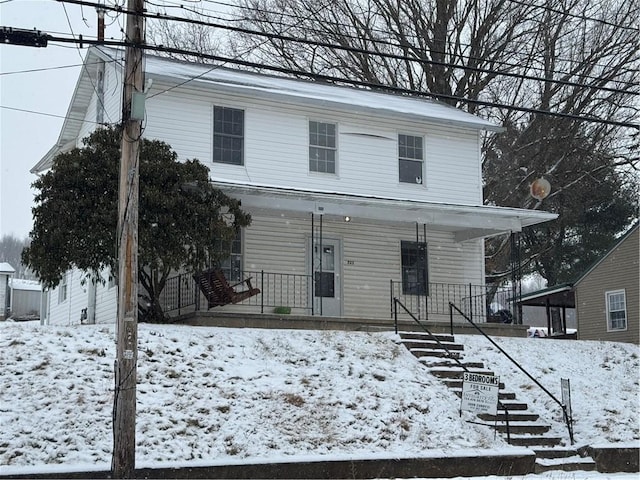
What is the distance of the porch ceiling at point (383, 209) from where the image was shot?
1917cm

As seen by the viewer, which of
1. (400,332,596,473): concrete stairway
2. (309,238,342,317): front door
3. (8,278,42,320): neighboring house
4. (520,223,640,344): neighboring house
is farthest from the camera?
(8,278,42,320): neighboring house

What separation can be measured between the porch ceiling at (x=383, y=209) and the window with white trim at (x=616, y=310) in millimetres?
6762

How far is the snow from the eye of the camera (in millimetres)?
11805

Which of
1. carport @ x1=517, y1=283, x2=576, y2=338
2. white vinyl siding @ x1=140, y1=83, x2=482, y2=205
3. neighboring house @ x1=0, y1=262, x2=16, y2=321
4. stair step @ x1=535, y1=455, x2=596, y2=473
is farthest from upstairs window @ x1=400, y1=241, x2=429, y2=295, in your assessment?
neighboring house @ x1=0, y1=262, x2=16, y2=321

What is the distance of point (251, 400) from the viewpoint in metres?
13.5

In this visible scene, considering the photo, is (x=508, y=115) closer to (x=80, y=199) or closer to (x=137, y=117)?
(x=80, y=199)

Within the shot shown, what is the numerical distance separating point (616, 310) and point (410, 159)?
9.19m

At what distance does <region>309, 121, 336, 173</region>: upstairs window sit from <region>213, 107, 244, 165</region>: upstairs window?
1.98 metres

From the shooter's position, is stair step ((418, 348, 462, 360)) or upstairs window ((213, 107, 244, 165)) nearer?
stair step ((418, 348, 462, 360))

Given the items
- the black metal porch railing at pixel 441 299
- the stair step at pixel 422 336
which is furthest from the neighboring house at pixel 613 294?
the stair step at pixel 422 336

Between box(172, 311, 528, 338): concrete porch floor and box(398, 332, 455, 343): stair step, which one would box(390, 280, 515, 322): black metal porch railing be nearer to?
box(172, 311, 528, 338): concrete porch floor

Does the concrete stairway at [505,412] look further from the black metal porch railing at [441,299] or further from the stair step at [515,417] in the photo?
the black metal porch railing at [441,299]

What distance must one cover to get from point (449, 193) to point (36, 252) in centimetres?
1211

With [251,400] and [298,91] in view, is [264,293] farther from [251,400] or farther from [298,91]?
[251,400]
